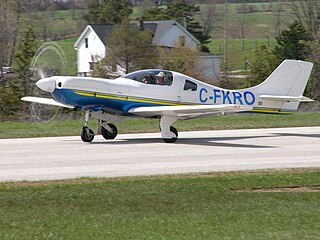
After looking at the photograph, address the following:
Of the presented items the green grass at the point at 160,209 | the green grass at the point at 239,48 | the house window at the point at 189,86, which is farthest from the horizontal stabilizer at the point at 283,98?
the green grass at the point at 239,48

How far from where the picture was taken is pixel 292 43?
5794 centimetres

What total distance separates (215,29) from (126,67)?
216 ft

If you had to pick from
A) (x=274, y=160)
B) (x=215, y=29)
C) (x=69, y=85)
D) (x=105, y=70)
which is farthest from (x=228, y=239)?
(x=215, y=29)

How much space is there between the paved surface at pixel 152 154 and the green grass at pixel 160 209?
1.36 m

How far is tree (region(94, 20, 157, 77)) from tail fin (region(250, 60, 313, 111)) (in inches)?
677

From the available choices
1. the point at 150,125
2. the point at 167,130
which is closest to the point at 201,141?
the point at 167,130

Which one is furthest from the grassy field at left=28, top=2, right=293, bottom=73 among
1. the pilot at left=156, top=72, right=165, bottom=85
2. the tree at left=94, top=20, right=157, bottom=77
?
the pilot at left=156, top=72, right=165, bottom=85

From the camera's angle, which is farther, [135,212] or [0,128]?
[0,128]

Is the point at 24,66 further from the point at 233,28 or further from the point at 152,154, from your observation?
the point at 233,28

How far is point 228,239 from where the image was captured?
942 centimetres

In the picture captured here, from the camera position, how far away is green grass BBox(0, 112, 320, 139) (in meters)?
23.2

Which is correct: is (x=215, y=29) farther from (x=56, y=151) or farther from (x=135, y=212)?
(x=135, y=212)

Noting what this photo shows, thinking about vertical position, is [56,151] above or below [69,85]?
below

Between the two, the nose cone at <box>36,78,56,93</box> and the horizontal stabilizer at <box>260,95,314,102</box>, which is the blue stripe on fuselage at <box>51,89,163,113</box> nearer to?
the nose cone at <box>36,78,56,93</box>
